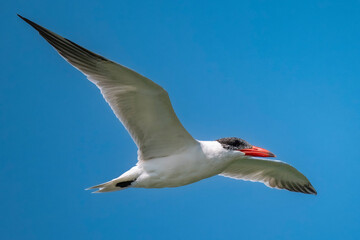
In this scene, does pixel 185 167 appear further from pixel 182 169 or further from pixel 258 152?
pixel 258 152

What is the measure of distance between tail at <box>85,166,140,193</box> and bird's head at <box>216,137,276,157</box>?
1.62m

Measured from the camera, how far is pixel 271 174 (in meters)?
10.2

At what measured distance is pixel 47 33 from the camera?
712cm

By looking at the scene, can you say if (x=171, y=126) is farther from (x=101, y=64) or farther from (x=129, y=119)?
(x=101, y=64)

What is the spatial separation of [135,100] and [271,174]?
4.13m

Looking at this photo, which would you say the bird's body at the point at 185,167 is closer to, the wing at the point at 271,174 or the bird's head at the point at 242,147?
the bird's head at the point at 242,147

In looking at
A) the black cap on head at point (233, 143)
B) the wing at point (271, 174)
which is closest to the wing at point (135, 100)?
the black cap on head at point (233, 143)

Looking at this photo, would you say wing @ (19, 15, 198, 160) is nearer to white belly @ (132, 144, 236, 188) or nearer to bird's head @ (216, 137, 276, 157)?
white belly @ (132, 144, 236, 188)

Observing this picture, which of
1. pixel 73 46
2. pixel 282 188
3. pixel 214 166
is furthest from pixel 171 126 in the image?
pixel 282 188

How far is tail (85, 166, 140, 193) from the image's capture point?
25.7ft

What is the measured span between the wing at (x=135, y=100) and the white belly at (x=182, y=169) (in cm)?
22

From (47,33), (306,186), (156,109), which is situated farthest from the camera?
(306,186)

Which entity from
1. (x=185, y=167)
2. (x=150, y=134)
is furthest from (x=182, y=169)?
(x=150, y=134)

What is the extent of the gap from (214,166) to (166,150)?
2.98 feet
